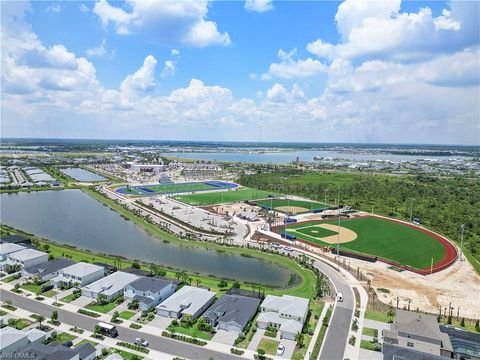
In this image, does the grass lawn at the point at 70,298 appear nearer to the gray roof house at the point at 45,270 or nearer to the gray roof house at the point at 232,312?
the gray roof house at the point at 45,270

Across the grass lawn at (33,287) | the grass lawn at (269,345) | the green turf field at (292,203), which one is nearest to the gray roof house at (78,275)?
the grass lawn at (33,287)

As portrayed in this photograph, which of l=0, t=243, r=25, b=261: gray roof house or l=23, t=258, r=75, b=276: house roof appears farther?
l=0, t=243, r=25, b=261: gray roof house

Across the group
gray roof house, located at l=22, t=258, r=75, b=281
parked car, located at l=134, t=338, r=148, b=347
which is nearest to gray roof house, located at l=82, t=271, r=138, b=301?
gray roof house, located at l=22, t=258, r=75, b=281

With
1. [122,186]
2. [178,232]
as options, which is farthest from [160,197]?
[178,232]

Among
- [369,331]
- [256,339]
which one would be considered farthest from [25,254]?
[369,331]

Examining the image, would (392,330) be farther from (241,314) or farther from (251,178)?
(251,178)

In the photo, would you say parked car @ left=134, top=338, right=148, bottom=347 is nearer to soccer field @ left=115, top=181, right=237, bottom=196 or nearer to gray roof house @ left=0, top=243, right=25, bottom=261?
gray roof house @ left=0, top=243, right=25, bottom=261
